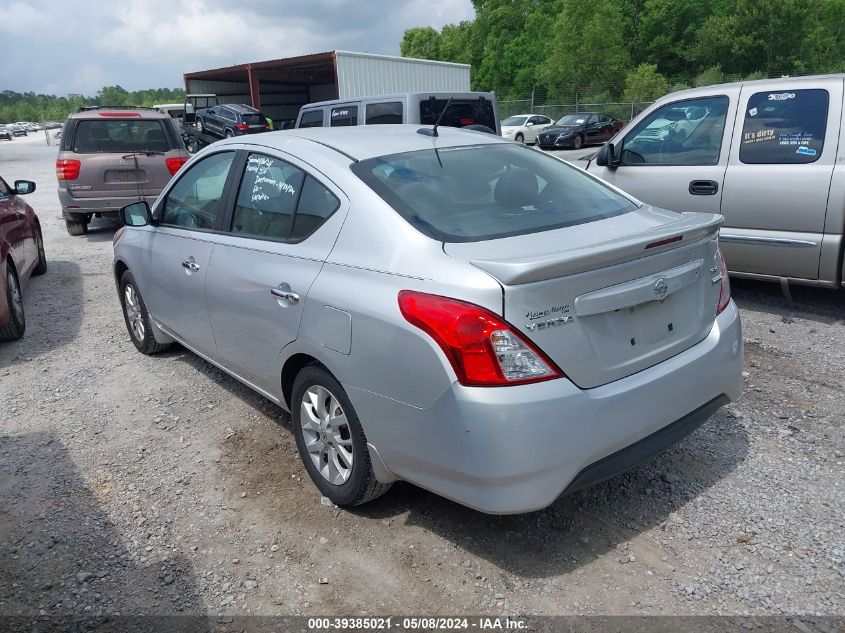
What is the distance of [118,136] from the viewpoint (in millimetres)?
10422

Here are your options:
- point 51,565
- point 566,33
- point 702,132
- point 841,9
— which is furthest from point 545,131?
point 841,9

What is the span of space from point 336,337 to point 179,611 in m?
1.23

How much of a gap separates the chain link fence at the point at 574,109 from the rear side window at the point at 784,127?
103 feet

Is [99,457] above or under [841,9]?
under

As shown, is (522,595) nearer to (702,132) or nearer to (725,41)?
(702,132)

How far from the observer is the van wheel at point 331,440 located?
300 cm

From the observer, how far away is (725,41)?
48219mm

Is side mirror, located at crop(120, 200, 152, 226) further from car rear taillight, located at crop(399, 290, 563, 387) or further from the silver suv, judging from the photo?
the silver suv

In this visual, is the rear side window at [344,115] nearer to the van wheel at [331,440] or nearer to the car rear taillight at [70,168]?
the car rear taillight at [70,168]

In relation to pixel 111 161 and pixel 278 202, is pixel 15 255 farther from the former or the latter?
pixel 278 202

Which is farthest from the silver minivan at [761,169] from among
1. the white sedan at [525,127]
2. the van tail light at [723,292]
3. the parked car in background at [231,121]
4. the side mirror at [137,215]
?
the white sedan at [525,127]

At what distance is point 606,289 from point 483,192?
0.91 m

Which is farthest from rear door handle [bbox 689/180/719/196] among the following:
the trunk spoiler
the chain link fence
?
the chain link fence

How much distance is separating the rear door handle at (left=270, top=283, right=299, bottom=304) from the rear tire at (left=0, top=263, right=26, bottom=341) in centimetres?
370
